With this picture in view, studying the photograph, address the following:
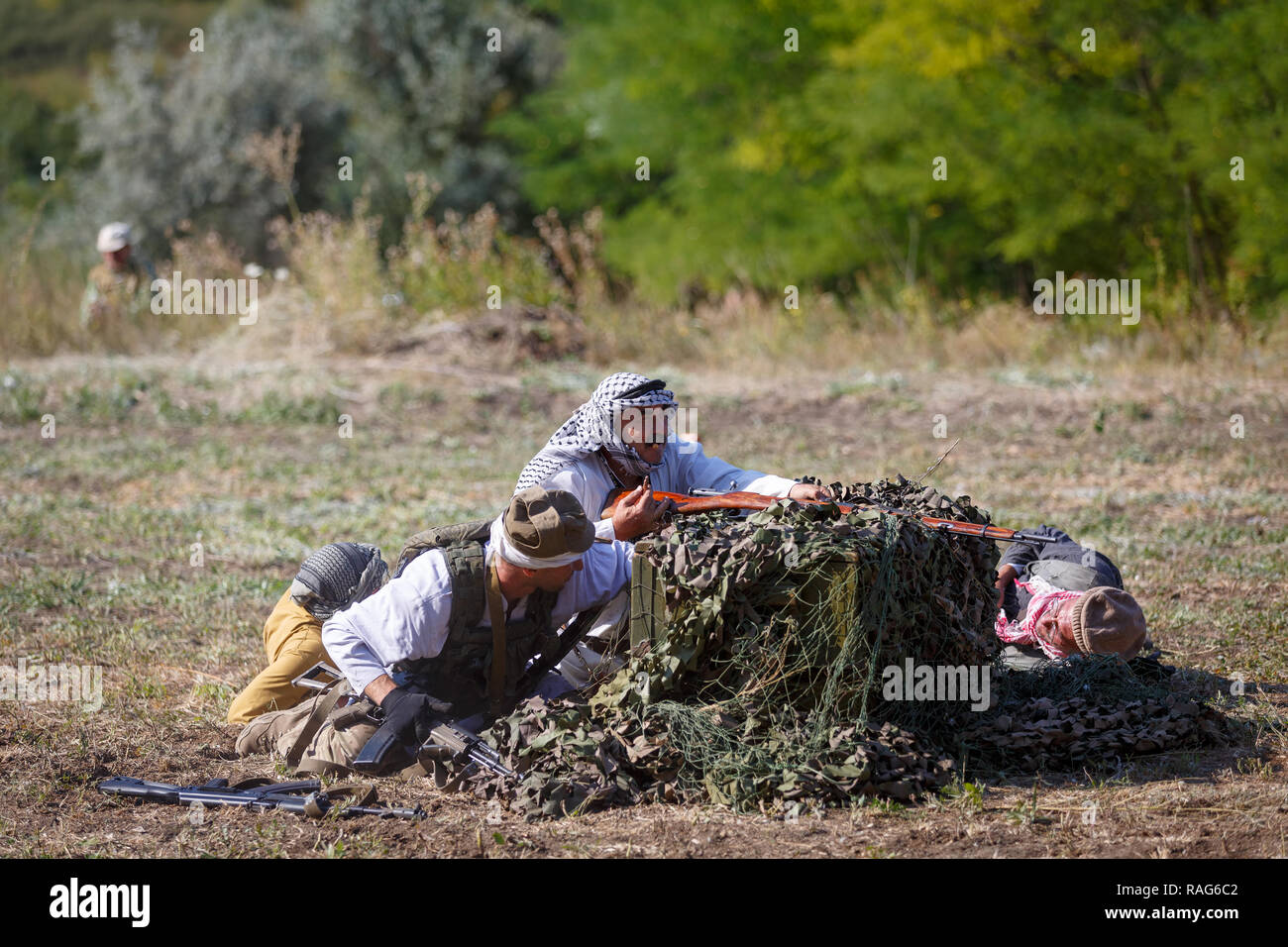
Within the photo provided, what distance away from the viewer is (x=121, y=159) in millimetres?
23000

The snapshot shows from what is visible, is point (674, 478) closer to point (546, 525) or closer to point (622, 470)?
point (622, 470)

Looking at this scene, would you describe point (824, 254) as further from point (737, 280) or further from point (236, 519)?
point (236, 519)

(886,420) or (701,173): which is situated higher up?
(701,173)

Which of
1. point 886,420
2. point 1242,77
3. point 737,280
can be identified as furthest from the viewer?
point 737,280

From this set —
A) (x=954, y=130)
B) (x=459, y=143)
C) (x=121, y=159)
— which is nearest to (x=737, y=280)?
(x=954, y=130)

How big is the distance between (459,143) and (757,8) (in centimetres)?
794

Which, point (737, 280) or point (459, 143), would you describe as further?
point (459, 143)

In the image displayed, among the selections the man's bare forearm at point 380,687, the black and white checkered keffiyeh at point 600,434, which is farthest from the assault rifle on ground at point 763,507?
the man's bare forearm at point 380,687

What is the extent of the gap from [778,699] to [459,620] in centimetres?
110

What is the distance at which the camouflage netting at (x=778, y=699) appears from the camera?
4086 mm

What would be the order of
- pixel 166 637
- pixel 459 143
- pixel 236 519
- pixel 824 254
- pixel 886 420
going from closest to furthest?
1. pixel 166 637
2. pixel 236 519
3. pixel 886 420
4. pixel 824 254
5. pixel 459 143

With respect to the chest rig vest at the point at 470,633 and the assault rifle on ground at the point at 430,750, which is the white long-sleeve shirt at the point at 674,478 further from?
the assault rifle on ground at the point at 430,750
